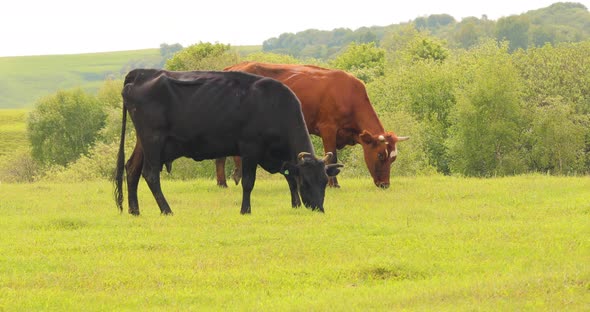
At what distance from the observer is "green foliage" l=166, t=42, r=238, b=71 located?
80.2 metres

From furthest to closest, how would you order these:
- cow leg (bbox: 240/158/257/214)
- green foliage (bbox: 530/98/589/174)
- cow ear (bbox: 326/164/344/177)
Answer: green foliage (bbox: 530/98/589/174) → cow ear (bbox: 326/164/344/177) → cow leg (bbox: 240/158/257/214)

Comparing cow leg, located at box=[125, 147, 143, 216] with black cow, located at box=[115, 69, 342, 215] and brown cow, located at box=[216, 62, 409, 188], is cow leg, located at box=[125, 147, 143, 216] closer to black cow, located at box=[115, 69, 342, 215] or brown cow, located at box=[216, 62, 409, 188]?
black cow, located at box=[115, 69, 342, 215]

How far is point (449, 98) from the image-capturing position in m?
77.5

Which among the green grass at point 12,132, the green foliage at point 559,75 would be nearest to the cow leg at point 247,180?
the green foliage at point 559,75

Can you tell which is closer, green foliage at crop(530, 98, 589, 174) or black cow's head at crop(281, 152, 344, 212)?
black cow's head at crop(281, 152, 344, 212)

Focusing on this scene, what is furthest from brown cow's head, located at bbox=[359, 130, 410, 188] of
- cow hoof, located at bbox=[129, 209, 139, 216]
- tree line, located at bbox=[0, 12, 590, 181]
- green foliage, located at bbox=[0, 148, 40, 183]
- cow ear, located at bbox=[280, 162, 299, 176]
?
green foliage, located at bbox=[0, 148, 40, 183]

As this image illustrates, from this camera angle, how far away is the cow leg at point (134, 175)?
18.4 metres

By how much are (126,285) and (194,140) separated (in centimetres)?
691

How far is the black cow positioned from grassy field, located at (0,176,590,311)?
772mm

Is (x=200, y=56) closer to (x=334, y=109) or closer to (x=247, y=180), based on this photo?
(x=334, y=109)

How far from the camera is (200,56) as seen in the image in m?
83.0

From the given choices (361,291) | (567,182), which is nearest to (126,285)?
(361,291)

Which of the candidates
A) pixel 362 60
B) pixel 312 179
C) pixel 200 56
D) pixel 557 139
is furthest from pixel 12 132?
pixel 312 179

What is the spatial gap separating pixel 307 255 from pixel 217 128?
545cm
